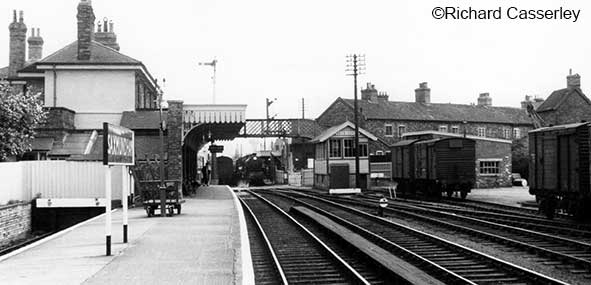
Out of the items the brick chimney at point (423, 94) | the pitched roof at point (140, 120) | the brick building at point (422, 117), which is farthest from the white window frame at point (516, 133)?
the pitched roof at point (140, 120)

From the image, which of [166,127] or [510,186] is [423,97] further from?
[166,127]

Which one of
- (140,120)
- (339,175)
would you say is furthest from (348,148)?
(140,120)

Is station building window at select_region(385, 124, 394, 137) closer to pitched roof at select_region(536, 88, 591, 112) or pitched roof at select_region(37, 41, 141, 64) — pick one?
pitched roof at select_region(536, 88, 591, 112)

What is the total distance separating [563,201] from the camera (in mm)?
18359

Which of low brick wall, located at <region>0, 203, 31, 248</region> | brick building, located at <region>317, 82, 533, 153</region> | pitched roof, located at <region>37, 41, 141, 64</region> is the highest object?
pitched roof, located at <region>37, 41, 141, 64</region>

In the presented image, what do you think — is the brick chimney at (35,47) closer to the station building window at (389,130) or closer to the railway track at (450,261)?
the station building window at (389,130)

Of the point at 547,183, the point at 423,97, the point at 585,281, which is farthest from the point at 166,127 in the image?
the point at 423,97

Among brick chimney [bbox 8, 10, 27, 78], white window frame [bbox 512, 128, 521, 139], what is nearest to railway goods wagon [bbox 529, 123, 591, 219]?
brick chimney [bbox 8, 10, 27, 78]

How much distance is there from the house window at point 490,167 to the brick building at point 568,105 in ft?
42.9

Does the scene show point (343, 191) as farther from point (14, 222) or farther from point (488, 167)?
point (14, 222)

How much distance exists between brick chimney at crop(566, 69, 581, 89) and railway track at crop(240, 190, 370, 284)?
4524cm

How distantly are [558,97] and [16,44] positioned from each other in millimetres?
41720

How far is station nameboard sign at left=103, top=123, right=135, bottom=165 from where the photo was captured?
11656 millimetres

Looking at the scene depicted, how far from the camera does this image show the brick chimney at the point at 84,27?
34281 millimetres
